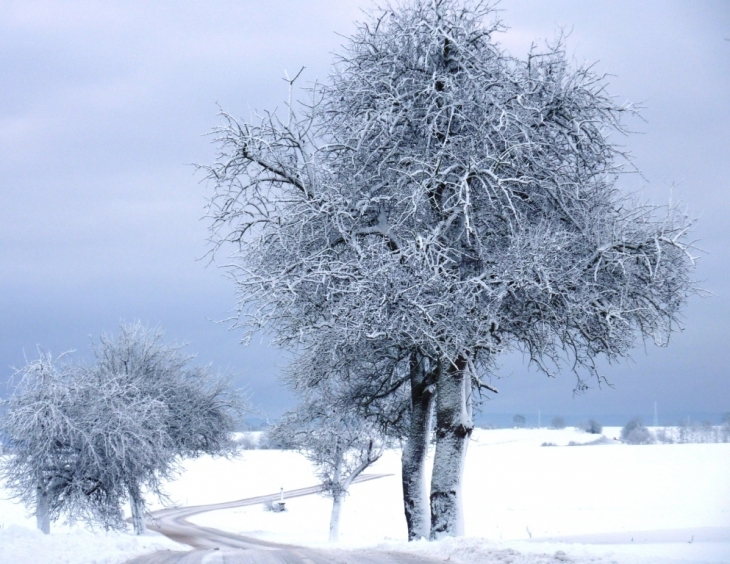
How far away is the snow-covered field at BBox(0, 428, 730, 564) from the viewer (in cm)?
936

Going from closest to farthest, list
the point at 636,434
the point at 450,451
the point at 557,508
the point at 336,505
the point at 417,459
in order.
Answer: the point at 450,451 < the point at 417,459 < the point at 336,505 < the point at 557,508 < the point at 636,434

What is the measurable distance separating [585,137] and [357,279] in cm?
499

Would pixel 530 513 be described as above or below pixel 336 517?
below

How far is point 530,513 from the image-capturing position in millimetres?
40312

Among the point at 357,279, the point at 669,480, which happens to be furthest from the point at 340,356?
the point at 669,480

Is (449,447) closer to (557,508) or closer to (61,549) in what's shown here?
(61,549)

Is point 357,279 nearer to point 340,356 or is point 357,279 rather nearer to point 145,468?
point 340,356

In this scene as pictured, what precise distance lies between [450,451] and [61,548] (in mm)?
5947

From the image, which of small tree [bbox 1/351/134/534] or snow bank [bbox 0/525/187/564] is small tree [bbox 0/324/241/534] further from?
snow bank [bbox 0/525/187/564]

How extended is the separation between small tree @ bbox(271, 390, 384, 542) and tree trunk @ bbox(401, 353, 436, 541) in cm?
1943

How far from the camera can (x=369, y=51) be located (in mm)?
12477

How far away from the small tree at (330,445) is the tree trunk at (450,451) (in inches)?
847

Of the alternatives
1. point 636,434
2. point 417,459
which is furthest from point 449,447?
point 636,434

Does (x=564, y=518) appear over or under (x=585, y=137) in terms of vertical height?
under
